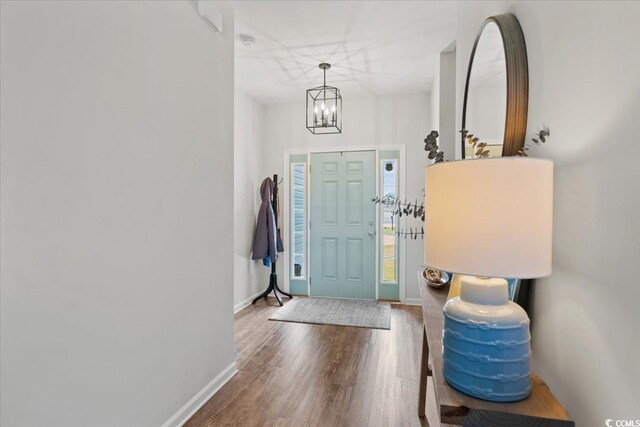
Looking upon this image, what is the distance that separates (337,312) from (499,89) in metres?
3.13

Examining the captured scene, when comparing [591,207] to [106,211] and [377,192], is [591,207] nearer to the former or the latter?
[106,211]

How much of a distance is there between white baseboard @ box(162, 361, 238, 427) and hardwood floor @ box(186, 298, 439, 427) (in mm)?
35

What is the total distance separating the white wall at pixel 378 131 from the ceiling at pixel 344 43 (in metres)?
0.26

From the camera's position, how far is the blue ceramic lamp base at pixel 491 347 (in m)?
0.83

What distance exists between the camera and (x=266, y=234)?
4.27 meters

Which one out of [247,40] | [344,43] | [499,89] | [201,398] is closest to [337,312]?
[201,398]

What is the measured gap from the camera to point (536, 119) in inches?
43.1

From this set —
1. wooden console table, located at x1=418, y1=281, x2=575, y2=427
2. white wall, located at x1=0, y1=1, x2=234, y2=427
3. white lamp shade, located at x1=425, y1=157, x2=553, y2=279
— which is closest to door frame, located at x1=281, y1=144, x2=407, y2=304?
white wall, located at x1=0, y1=1, x2=234, y2=427

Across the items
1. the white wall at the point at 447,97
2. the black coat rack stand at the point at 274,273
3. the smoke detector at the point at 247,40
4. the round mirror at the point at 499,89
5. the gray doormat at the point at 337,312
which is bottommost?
the gray doormat at the point at 337,312

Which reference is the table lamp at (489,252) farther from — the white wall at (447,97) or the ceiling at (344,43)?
the white wall at (447,97)

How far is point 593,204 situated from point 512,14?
2.86ft

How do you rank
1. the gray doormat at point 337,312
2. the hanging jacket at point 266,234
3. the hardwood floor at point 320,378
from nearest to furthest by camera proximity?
the hardwood floor at point 320,378 → the gray doormat at point 337,312 → the hanging jacket at point 266,234

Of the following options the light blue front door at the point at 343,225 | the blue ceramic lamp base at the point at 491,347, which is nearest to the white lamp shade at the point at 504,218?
the blue ceramic lamp base at the point at 491,347

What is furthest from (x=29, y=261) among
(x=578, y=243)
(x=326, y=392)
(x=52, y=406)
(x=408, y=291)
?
(x=408, y=291)
